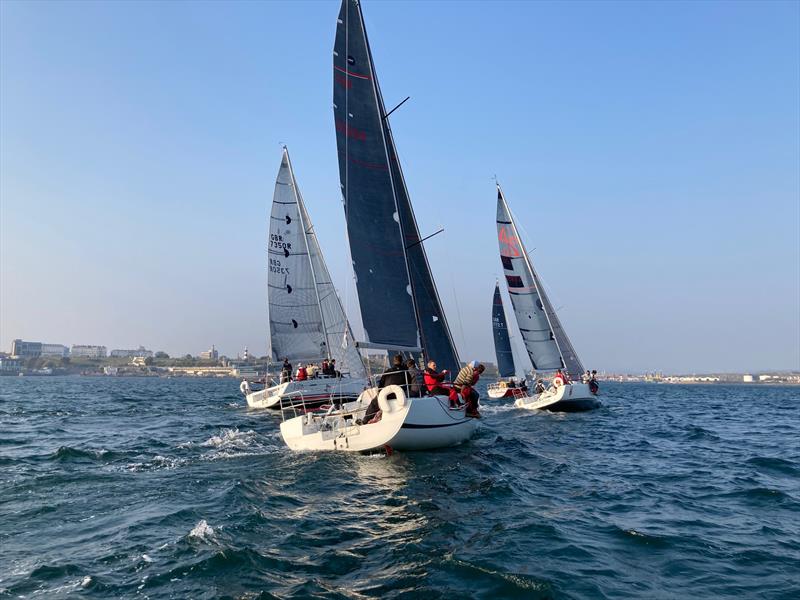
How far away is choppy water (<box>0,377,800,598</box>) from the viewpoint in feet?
20.4

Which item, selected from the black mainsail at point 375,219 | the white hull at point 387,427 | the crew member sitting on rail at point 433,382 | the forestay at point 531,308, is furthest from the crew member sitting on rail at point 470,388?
the forestay at point 531,308

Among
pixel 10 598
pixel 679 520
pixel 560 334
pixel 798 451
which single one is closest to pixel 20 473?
pixel 10 598

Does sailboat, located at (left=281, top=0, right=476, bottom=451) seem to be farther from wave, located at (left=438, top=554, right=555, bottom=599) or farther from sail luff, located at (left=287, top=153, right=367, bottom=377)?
sail luff, located at (left=287, top=153, right=367, bottom=377)

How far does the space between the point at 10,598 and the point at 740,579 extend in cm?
794

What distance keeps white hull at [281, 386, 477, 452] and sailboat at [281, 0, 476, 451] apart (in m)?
0.03

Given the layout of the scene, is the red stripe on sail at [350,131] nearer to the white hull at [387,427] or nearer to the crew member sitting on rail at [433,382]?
the crew member sitting on rail at [433,382]

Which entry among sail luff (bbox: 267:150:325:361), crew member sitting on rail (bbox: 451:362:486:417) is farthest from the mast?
sail luff (bbox: 267:150:325:361)

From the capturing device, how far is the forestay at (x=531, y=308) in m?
37.7

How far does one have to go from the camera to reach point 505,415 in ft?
101

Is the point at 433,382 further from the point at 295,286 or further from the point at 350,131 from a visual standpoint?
the point at 295,286

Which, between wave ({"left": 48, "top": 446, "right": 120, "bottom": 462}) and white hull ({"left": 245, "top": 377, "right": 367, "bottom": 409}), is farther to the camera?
white hull ({"left": 245, "top": 377, "right": 367, "bottom": 409})

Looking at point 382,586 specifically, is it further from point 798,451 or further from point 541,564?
point 798,451

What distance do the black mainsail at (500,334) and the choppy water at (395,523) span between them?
3920 cm

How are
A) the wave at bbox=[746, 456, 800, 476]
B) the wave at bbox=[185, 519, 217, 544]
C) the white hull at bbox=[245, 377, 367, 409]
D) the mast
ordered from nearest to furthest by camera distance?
the wave at bbox=[185, 519, 217, 544] < the wave at bbox=[746, 456, 800, 476] < the mast < the white hull at bbox=[245, 377, 367, 409]
